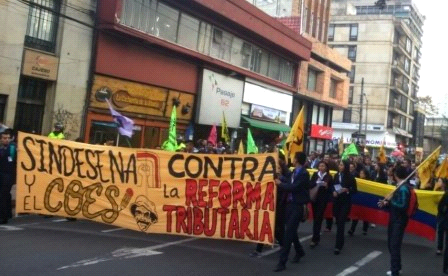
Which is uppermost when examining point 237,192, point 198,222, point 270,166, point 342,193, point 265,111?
point 265,111

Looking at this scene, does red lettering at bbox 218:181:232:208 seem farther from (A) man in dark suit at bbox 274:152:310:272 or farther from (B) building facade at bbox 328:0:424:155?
(B) building facade at bbox 328:0:424:155

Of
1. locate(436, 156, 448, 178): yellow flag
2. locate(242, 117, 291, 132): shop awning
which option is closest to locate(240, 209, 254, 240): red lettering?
locate(436, 156, 448, 178): yellow flag

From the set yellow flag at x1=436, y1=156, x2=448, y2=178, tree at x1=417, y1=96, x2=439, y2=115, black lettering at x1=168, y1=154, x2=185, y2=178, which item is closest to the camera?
black lettering at x1=168, y1=154, x2=185, y2=178

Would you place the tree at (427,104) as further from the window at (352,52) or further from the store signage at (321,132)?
the store signage at (321,132)

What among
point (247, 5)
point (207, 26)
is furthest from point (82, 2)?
point (247, 5)

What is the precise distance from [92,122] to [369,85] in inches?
2184

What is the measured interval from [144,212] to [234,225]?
156 cm

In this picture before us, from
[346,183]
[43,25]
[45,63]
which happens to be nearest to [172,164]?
[346,183]

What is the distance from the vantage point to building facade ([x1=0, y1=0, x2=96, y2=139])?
53.3ft

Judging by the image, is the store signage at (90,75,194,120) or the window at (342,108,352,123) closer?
the store signage at (90,75,194,120)

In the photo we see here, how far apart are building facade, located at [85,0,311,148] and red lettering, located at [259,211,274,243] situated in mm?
12599

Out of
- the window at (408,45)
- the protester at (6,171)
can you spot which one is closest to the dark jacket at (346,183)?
the protester at (6,171)

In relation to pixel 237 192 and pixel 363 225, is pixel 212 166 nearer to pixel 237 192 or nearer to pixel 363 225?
pixel 237 192

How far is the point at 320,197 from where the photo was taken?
963 cm
